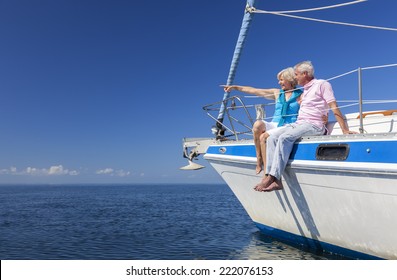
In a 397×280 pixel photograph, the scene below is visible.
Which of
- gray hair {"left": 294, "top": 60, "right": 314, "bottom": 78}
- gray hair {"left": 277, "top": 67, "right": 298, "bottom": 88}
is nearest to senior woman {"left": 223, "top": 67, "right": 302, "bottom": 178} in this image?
gray hair {"left": 277, "top": 67, "right": 298, "bottom": 88}

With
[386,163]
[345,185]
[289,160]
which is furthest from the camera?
[289,160]

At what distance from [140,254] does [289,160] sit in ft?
15.0

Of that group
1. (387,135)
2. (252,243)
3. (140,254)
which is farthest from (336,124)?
(140,254)

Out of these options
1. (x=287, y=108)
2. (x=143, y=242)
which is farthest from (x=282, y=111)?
(x=143, y=242)

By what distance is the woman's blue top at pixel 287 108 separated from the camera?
24.8 feet

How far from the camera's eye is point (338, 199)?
21.7ft

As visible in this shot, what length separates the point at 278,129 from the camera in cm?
713

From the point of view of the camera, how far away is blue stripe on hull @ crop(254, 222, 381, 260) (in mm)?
7003

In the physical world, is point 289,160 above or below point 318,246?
above

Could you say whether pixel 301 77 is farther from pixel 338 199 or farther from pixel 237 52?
pixel 237 52

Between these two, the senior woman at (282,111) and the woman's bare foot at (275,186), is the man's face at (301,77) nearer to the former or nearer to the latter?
the senior woman at (282,111)

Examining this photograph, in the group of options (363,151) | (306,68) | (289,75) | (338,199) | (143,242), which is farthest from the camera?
(143,242)

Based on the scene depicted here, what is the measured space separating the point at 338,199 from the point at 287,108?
6.69ft

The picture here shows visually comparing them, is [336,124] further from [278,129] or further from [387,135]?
[387,135]
